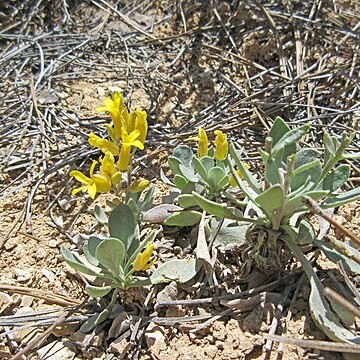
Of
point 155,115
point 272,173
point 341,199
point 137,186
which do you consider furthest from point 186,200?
point 155,115

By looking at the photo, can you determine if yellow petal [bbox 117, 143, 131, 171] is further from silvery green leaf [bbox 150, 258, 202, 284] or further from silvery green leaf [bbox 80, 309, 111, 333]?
silvery green leaf [bbox 80, 309, 111, 333]

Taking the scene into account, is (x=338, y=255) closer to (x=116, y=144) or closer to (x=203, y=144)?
(x=203, y=144)

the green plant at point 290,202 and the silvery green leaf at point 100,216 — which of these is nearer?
the green plant at point 290,202

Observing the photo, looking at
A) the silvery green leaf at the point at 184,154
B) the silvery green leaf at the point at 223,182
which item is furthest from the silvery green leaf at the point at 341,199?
the silvery green leaf at the point at 184,154

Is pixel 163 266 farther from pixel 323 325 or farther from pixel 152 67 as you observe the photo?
pixel 152 67

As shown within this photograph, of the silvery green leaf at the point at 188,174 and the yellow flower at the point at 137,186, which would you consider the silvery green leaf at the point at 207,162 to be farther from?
the yellow flower at the point at 137,186

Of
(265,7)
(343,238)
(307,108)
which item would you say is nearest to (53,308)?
(343,238)
